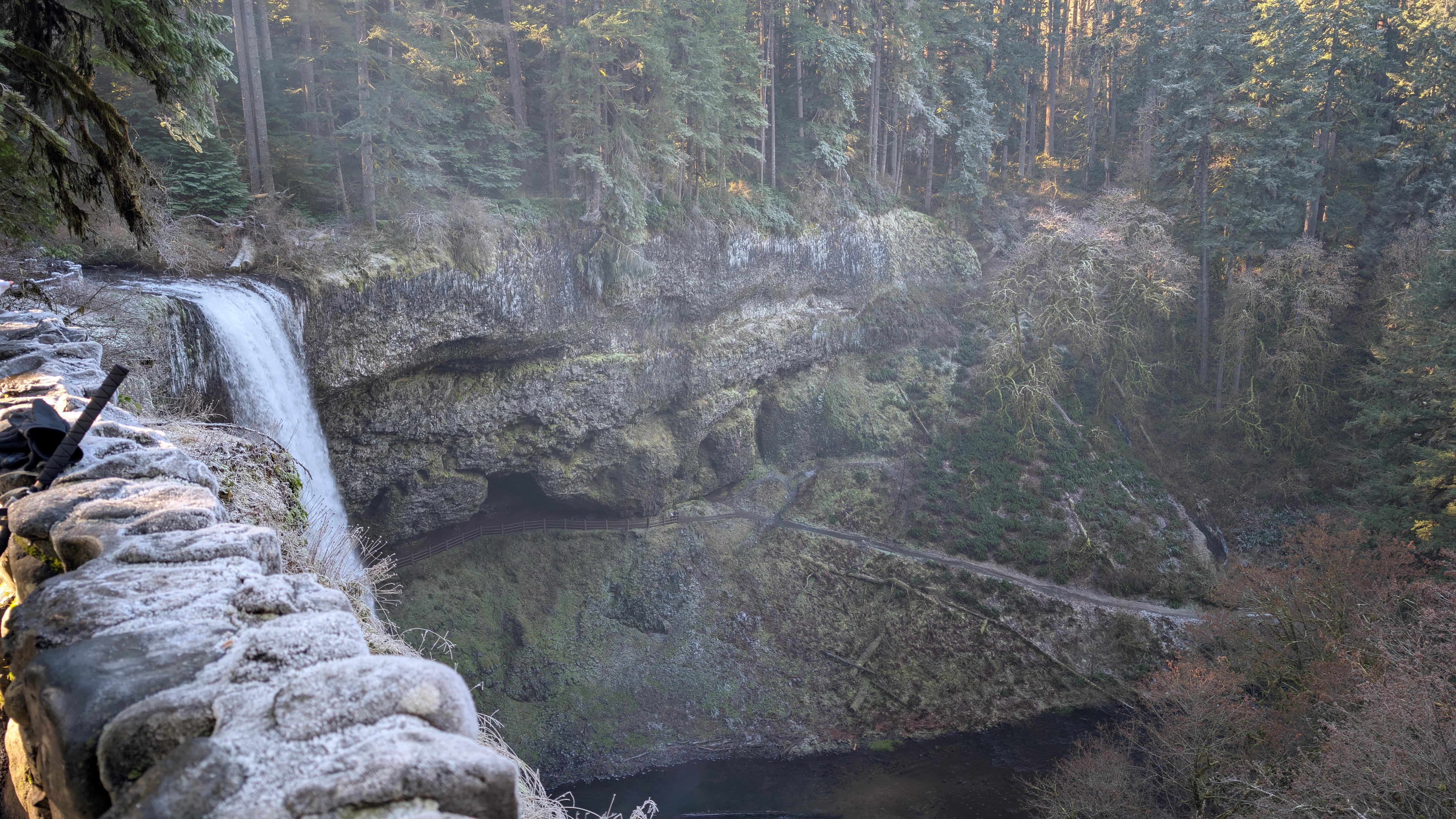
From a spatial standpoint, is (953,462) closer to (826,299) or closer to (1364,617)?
(826,299)

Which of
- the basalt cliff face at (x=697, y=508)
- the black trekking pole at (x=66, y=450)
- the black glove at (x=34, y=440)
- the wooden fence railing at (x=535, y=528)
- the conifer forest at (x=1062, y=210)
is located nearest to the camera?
the black trekking pole at (x=66, y=450)

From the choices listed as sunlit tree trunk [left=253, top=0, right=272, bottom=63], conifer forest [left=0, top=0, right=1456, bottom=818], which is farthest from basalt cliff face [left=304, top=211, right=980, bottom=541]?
sunlit tree trunk [left=253, top=0, right=272, bottom=63]

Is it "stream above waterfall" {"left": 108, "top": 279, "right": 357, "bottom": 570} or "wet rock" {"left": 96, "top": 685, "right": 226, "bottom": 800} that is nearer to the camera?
"wet rock" {"left": 96, "top": 685, "right": 226, "bottom": 800}

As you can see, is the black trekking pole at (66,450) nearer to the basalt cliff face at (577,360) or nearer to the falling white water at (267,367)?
the falling white water at (267,367)

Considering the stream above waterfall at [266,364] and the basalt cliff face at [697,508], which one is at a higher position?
the stream above waterfall at [266,364]

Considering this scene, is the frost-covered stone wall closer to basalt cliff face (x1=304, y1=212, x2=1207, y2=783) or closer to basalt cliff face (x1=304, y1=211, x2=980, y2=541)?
basalt cliff face (x1=304, y1=211, x2=980, y2=541)

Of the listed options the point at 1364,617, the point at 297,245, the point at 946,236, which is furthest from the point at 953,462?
the point at 297,245

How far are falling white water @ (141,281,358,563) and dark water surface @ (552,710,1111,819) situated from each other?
10960mm

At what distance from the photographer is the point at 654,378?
25.8 metres

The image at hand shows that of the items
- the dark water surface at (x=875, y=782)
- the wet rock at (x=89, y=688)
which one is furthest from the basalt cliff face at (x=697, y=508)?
the wet rock at (x=89, y=688)

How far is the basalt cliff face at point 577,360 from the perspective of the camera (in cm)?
1967

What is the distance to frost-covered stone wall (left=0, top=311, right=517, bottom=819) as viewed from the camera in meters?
2.16

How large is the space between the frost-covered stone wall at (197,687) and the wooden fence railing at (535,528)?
20.7 m

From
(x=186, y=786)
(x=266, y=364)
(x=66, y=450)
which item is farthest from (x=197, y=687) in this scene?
(x=266, y=364)
